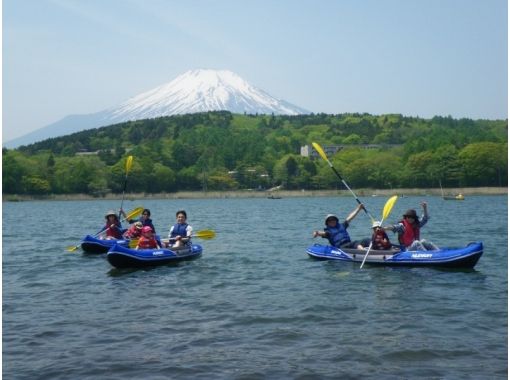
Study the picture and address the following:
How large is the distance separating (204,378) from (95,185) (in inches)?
5301

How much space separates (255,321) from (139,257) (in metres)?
7.76

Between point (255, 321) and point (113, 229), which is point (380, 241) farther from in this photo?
point (113, 229)

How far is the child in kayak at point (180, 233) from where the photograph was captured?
70.6ft

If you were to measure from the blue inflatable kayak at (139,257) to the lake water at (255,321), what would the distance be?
1.39ft

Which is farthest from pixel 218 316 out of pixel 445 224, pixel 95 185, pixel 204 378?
pixel 95 185

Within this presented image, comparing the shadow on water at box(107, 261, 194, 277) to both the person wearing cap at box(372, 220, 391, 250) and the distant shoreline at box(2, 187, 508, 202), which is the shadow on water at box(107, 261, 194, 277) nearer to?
the person wearing cap at box(372, 220, 391, 250)

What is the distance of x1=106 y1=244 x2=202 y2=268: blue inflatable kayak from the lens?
19203 millimetres

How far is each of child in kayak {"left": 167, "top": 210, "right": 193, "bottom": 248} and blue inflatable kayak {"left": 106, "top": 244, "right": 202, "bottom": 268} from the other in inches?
14.9

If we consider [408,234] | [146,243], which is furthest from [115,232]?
[408,234]

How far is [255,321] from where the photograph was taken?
41.5ft

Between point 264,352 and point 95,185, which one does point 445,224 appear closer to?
point 264,352

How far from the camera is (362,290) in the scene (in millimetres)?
15953

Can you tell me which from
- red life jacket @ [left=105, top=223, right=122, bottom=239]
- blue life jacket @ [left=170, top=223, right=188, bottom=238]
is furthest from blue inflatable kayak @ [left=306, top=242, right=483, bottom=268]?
red life jacket @ [left=105, top=223, right=122, bottom=239]

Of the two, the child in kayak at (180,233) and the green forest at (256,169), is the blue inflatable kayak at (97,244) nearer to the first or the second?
the child in kayak at (180,233)
